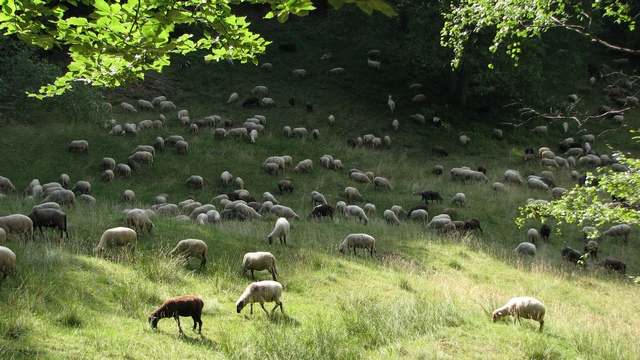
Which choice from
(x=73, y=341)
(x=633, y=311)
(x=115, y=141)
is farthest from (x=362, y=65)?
(x=73, y=341)

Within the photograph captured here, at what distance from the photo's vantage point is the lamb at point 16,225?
11.8m

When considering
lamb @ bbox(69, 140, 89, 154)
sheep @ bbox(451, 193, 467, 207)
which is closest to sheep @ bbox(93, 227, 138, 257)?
lamb @ bbox(69, 140, 89, 154)

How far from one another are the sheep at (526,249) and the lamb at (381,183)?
26.2ft

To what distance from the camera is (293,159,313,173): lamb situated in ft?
84.3

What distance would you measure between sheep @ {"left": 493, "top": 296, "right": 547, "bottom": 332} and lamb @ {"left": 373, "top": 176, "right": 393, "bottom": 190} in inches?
600

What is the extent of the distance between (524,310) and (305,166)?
1712cm

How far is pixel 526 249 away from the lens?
17828 millimetres

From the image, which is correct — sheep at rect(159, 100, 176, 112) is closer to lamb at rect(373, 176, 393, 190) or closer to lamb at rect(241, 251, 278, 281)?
lamb at rect(373, 176, 393, 190)

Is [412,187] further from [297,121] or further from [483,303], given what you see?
[483,303]

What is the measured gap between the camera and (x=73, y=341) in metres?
6.99

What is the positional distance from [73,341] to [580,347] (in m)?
7.49

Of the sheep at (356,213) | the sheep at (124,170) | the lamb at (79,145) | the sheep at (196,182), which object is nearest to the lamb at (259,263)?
the sheep at (356,213)

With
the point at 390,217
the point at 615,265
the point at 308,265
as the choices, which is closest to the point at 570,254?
the point at 615,265

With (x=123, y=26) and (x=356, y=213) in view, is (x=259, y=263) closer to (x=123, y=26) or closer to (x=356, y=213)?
(x=123, y=26)
